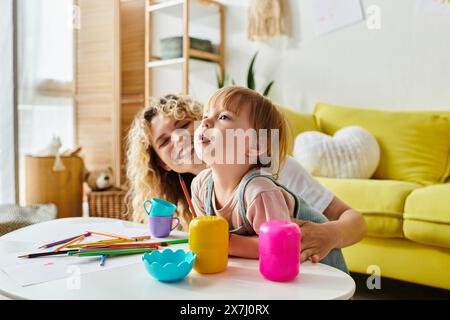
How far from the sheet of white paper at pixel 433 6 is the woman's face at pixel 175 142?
6.19 feet

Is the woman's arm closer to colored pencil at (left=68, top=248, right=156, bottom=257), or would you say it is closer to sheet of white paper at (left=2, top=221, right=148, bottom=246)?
colored pencil at (left=68, top=248, right=156, bottom=257)

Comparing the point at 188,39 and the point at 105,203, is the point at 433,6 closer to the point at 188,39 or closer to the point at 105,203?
the point at 188,39

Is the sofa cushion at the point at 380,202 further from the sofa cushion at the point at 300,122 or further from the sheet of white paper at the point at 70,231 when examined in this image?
the sheet of white paper at the point at 70,231

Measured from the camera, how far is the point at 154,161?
1.54m

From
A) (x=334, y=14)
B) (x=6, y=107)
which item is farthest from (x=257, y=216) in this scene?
(x=6, y=107)

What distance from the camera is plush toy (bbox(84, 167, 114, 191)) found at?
3225 mm

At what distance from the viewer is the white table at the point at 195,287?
678 millimetres

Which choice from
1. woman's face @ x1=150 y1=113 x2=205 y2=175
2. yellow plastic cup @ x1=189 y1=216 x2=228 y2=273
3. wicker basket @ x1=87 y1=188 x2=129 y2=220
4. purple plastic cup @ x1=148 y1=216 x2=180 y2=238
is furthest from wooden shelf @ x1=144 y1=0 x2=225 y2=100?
yellow plastic cup @ x1=189 y1=216 x2=228 y2=273

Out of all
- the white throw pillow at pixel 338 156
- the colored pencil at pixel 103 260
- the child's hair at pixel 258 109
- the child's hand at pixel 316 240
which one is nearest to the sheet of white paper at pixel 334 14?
the white throw pillow at pixel 338 156

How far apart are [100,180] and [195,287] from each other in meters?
2.64

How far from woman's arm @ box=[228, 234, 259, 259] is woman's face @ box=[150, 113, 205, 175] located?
527 mm

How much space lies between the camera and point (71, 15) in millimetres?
3627
